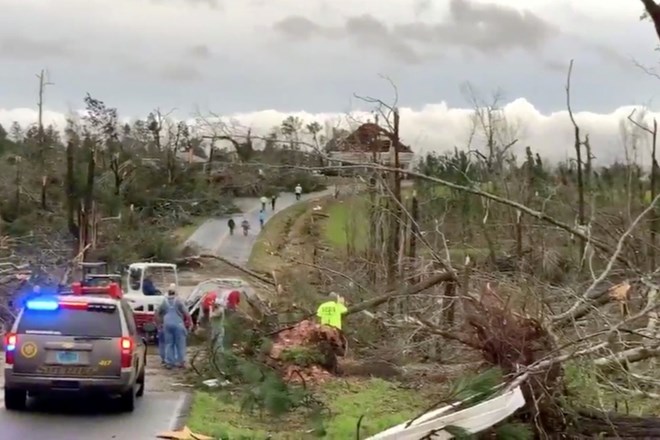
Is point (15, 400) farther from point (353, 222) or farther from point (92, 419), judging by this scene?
point (353, 222)

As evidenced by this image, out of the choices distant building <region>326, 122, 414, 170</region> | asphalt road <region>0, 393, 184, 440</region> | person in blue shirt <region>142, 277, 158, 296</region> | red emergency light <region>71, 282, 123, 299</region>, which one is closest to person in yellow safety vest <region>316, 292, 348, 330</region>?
distant building <region>326, 122, 414, 170</region>

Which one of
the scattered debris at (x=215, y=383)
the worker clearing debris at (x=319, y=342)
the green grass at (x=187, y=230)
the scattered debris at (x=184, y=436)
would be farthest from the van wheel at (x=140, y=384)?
the green grass at (x=187, y=230)

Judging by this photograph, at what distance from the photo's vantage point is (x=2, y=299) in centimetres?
1981

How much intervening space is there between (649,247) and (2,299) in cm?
1324

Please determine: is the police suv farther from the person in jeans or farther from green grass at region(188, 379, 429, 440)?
the person in jeans

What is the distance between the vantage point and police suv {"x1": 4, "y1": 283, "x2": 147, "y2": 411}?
11.3 m

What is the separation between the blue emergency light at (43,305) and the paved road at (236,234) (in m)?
25.0

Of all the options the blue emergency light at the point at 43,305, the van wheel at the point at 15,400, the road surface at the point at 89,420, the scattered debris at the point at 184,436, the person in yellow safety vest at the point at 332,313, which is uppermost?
the blue emergency light at the point at 43,305

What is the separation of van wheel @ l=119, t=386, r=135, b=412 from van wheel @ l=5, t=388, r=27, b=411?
1.17 m

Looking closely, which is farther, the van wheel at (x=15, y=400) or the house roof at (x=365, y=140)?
the house roof at (x=365, y=140)

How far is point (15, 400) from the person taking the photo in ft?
38.7

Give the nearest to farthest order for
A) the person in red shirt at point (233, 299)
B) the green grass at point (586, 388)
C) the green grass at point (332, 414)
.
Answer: the green grass at point (586, 388) < the green grass at point (332, 414) < the person in red shirt at point (233, 299)

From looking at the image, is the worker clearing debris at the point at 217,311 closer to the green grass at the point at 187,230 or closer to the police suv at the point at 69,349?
the police suv at the point at 69,349

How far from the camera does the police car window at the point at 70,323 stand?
11.3 meters
